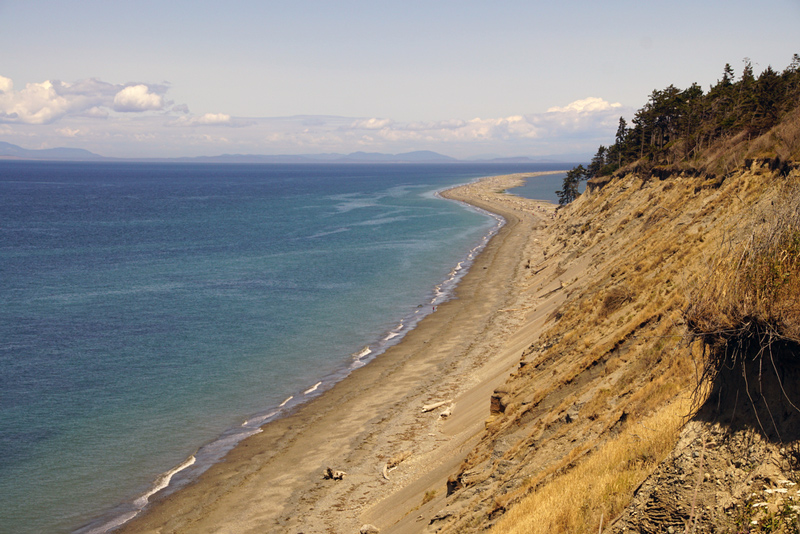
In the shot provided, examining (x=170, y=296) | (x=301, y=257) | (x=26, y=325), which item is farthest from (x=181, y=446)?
(x=301, y=257)

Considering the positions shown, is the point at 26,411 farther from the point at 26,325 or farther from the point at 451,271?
the point at 451,271

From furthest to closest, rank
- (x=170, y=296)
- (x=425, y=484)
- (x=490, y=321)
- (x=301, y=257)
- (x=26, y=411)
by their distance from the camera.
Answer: (x=301, y=257)
(x=170, y=296)
(x=490, y=321)
(x=26, y=411)
(x=425, y=484)

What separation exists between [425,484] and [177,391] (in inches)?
814

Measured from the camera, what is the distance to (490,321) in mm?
48469

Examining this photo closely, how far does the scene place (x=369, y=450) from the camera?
27938mm

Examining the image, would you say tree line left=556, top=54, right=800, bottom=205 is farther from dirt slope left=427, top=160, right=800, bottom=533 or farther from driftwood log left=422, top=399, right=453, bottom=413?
driftwood log left=422, top=399, right=453, bottom=413

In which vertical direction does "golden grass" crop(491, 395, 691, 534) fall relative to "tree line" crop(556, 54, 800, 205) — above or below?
below

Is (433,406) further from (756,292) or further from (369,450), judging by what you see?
(756,292)

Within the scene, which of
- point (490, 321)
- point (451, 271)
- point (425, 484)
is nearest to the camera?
point (425, 484)

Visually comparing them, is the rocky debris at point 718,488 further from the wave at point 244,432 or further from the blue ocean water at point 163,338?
the blue ocean water at point 163,338

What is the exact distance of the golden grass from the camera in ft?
35.5

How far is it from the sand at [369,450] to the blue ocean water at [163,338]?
6.48 feet

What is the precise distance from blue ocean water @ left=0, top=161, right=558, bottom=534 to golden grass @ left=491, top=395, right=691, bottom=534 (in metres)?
19.6

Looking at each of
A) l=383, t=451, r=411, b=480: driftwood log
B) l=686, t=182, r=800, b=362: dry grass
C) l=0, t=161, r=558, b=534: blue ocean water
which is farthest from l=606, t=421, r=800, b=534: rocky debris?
l=0, t=161, r=558, b=534: blue ocean water
